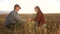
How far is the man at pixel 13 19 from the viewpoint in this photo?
303 cm

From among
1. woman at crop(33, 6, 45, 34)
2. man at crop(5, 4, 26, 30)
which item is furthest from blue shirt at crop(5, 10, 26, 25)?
woman at crop(33, 6, 45, 34)

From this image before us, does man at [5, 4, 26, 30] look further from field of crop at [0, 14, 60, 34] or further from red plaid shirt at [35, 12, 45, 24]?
red plaid shirt at [35, 12, 45, 24]

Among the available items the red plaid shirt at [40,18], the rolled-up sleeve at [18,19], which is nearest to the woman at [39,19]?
the red plaid shirt at [40,18]

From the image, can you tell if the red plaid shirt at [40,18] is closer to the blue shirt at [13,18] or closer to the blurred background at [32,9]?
the blurred background at [32,9]

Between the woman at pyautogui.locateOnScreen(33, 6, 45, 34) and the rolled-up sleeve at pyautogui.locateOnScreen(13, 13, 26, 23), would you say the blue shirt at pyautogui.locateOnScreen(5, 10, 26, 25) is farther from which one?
the woman at pyautogui.locateOnScreen(33, 6, 45, 34)

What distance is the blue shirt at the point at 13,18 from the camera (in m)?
3.04

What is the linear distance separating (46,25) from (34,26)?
23 centimetres

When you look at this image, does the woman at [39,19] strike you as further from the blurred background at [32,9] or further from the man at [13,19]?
the man at [13,19]

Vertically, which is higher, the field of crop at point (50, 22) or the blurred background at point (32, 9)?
the blurred background at point (32, 9)

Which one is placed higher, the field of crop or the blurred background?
the blurred background

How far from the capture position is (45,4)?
313 cm

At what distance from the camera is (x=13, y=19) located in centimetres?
308

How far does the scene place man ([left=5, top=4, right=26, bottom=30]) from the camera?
3.03 m

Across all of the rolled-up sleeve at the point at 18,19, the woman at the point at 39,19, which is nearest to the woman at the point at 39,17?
the woman at the point at 39,19
